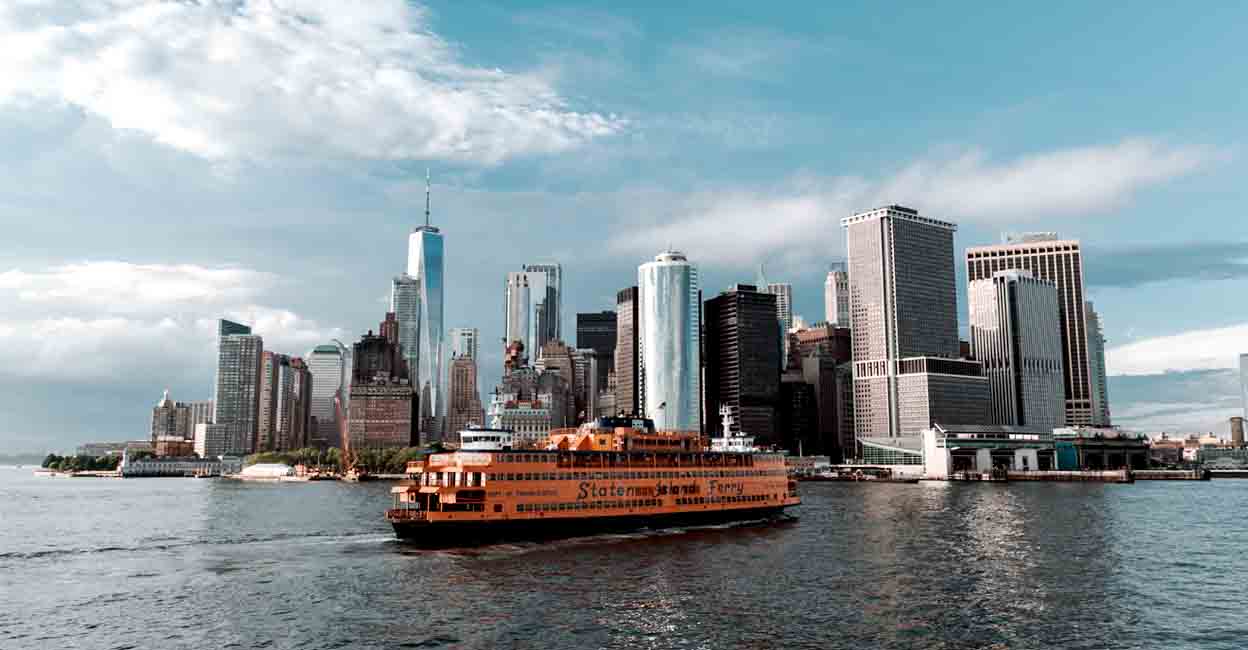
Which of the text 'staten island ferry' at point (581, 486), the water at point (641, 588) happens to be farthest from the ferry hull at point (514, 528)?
the water at point (641, 588)

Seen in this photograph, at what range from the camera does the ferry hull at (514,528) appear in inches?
3228

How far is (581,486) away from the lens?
91125 mm

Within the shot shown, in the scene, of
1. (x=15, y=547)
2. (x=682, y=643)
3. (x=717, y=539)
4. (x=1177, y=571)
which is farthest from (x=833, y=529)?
(x=15, y=547)

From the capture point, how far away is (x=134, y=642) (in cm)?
4984

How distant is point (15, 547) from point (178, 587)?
3902 centimetres

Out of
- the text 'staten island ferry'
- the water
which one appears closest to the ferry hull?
the text 'staten island ferry'

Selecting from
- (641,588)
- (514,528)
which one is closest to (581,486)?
(514,528)

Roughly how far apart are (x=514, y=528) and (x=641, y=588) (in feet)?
77.4

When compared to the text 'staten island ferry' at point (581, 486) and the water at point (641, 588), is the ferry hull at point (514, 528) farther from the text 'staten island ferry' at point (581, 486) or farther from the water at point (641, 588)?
the water at point (641, 588)

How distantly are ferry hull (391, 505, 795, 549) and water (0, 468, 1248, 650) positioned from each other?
2.01 m

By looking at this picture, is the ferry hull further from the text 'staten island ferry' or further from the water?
the water

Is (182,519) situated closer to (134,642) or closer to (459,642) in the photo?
(134,642)

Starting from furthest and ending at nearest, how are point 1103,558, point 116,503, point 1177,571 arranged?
point 116,503 → point 1103,558 → point 1177,571

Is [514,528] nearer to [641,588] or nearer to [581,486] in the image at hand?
[581,486]
